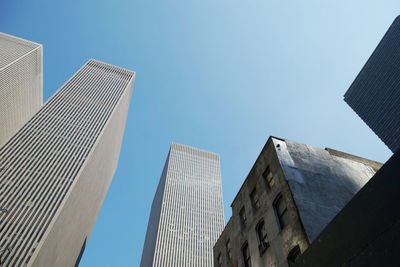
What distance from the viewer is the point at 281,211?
19.7 m

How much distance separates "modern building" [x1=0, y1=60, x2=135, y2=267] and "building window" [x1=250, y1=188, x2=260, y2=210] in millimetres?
78238

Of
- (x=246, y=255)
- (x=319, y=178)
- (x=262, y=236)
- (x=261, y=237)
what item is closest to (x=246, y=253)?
(x=246, y=255)

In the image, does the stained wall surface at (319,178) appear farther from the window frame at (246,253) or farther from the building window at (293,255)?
the window frame at (246,253)

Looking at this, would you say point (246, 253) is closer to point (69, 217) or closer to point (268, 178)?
point (268, 178)

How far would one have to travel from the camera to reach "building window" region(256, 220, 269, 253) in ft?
65.6

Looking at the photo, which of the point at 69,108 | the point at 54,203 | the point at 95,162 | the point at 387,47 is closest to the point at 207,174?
the point at 95,162

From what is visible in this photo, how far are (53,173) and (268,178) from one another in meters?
96.9

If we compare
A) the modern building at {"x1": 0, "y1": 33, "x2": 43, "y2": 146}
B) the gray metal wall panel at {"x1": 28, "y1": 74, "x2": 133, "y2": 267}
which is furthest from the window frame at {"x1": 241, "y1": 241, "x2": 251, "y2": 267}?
the modern building at {"x1": 0, "y1": 33, "x2": 43, "y2": 146}

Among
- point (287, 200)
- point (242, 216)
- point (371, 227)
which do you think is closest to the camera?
point (371, 227)

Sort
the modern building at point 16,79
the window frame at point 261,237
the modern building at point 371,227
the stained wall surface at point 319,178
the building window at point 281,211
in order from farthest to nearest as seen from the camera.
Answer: the modern building at point 16,79 < the window frame at point 261,237 < the building window at point 281,211 < the stained wall surface at point 319,178 < the modern building at point 371,227

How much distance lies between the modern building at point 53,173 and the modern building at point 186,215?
39903mm

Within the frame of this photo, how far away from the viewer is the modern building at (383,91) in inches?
4727

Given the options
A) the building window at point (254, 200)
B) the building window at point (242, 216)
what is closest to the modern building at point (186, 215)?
the building window at point (242, 216)

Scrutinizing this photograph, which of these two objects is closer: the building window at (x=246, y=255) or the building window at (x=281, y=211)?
the building window at (x=281, y=211)
